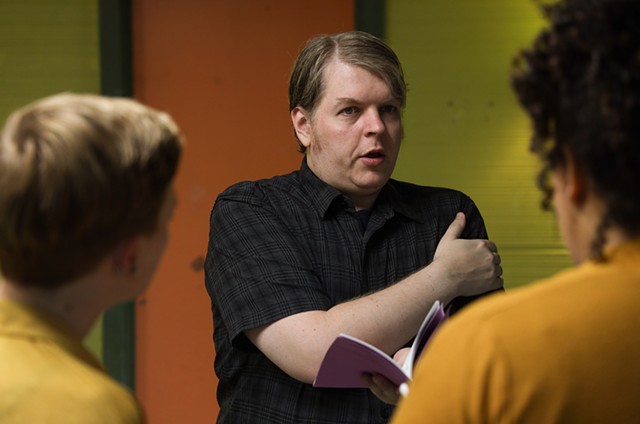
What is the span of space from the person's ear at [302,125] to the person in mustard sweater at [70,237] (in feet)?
3.28

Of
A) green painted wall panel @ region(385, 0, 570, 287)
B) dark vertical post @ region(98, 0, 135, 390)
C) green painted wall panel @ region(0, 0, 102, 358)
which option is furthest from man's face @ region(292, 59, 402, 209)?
green painted wall panel @ region(0, 0, 102, 358)

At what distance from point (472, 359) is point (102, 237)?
1.64 ft

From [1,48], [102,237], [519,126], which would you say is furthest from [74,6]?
[102,237]

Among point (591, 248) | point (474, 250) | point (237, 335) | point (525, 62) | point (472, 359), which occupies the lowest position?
point (237, 335)

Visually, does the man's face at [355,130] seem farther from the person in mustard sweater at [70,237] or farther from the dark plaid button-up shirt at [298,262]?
the person in mustard sweater at [70,237]

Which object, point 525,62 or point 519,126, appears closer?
point 525,62

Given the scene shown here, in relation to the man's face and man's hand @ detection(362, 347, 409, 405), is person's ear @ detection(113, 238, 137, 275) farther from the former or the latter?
the man's face

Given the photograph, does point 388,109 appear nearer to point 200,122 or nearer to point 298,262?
point 298,262

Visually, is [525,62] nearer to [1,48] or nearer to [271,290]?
[271,290]

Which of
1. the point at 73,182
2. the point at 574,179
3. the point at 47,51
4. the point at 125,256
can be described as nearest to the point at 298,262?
the point at 125,256

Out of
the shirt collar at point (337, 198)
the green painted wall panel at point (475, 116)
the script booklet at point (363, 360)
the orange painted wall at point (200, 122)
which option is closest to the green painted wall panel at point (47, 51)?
the orange painted wall at point (200, 122)

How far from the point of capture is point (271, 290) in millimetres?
1838

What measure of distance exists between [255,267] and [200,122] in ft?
5.45

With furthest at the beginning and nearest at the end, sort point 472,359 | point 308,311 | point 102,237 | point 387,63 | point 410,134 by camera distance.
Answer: point 410,134, point 387,63, point 308,311, point 102,237, point 472,359
